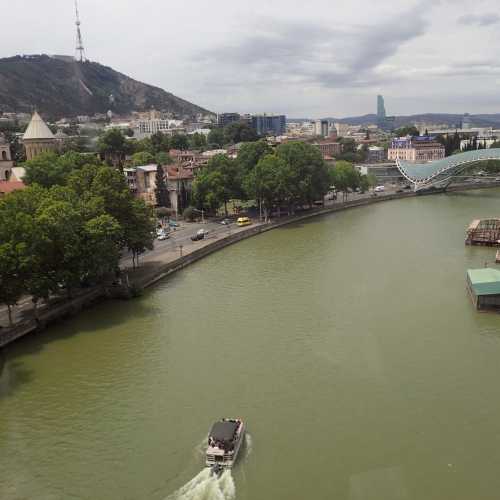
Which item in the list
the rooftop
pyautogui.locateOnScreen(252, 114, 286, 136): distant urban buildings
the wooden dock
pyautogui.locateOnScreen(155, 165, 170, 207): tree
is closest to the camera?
the rooftop

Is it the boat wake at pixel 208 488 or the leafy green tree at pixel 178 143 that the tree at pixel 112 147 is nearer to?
the leafy green tree at pixel 178 143

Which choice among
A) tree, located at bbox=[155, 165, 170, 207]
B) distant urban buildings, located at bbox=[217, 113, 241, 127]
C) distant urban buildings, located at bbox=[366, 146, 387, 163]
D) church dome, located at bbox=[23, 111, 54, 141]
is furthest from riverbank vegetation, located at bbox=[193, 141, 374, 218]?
distant urban buildings, located at bbox=[217, 113, 241, 127]

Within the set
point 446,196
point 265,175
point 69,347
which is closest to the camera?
point 69,347

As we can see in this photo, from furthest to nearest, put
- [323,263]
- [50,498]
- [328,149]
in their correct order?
[328,149]
[323,263]
[50,498]

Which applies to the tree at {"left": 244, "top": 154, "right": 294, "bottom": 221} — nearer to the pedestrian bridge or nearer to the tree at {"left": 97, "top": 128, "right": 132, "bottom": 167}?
the pedestrian bridge

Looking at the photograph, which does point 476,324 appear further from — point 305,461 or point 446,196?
point 446,196

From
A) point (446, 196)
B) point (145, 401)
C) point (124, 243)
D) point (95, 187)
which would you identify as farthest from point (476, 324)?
point (446, 196)
